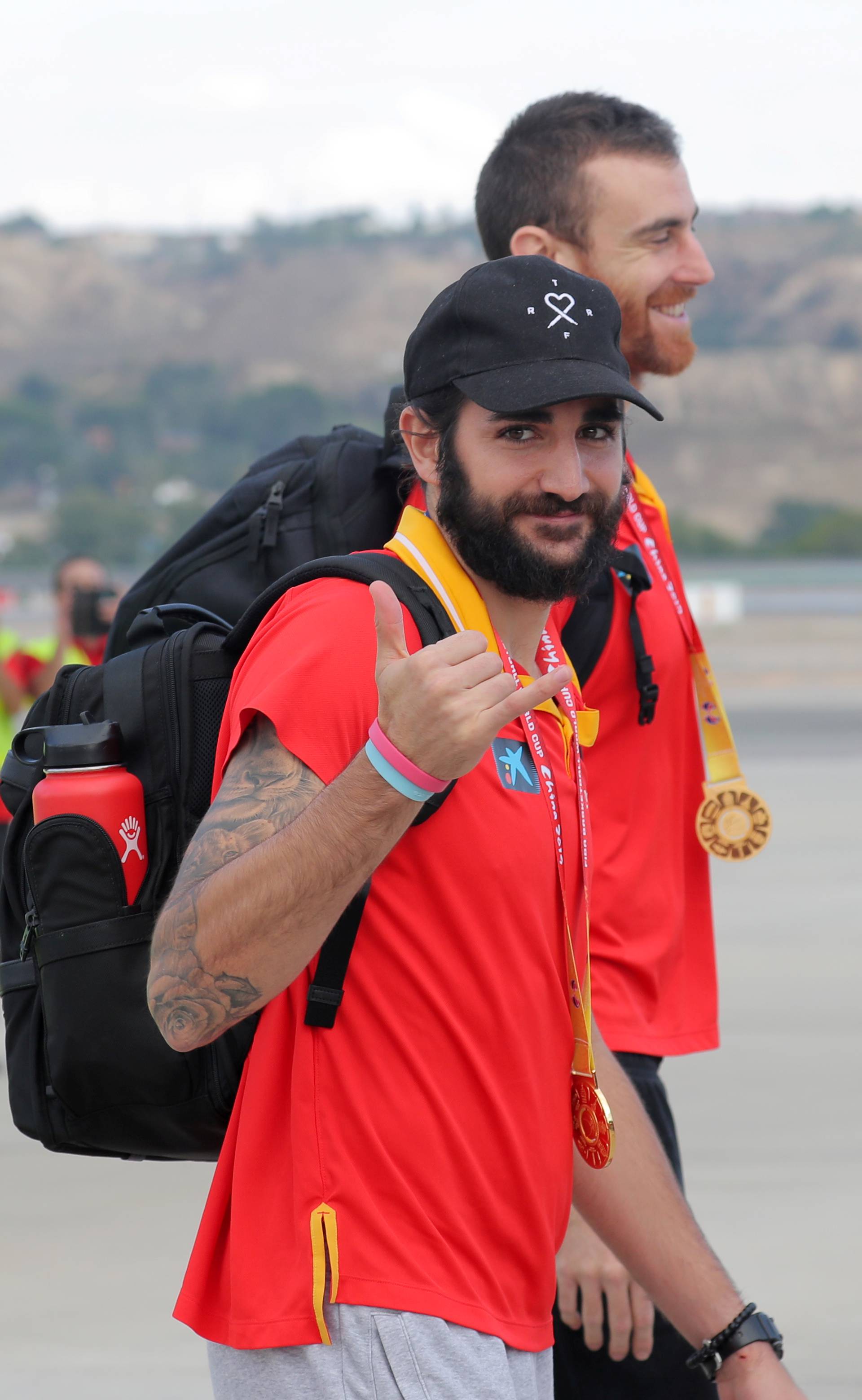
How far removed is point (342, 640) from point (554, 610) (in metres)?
0.80

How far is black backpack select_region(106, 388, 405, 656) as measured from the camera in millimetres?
2418

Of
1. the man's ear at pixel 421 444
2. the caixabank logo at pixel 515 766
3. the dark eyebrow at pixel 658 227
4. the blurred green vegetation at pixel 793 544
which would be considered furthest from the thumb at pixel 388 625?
the blurred green vegetation at pixel 793 544

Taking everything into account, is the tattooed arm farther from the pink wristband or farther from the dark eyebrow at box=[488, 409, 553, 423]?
the dark eyebrow at box=[488, 409, 553, 423]

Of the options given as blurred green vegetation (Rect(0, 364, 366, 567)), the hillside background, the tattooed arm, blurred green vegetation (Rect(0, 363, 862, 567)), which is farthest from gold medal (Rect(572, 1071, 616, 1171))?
blurred green vegetation (Rect(0, 364, 366, 567))

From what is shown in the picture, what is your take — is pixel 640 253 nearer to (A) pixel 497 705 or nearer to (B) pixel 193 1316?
(A) pixel 497 705

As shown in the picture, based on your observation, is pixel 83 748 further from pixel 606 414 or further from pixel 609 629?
pixel 609 629

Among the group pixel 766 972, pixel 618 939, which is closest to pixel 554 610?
pixel 618 939

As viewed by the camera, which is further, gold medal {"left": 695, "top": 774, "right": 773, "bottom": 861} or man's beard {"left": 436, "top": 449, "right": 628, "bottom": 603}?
gold medal {"left": 695, "top": 774, "right": 773, "bottom": 861}

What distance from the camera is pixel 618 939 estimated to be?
263 centimetres

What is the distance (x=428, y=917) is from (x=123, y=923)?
0.36m

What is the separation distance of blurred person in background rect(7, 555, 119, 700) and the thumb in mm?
5151

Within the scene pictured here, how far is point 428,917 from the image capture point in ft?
5.95

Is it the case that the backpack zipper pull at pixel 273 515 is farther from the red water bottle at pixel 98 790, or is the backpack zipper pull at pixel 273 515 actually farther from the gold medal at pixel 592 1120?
the gold medal at pixel 592 1120

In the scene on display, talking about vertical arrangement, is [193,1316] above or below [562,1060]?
below
